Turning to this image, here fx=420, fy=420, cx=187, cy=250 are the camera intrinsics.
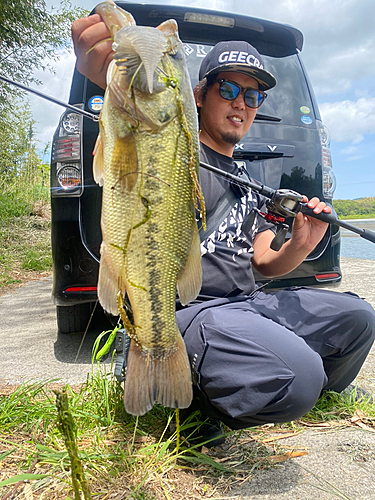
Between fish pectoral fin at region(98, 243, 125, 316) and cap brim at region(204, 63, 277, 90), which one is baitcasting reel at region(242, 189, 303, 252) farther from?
fish pectoral fin at region(98, 243, 125, 316)

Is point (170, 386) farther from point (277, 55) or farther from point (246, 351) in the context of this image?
point (277, 55)

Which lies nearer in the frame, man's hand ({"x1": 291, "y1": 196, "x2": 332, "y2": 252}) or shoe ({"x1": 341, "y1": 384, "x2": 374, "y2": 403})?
man's hand ({"x1": 291, "y1": 196, "x2": 332, "y2": 252})

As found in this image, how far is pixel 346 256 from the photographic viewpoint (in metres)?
11.0

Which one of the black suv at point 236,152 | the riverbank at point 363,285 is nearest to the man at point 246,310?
the riverbank at point 363,285

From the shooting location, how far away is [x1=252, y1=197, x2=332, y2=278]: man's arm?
2422 mm

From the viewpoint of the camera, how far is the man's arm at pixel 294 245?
2422 millimetres

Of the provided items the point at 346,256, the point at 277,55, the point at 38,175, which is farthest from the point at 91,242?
the point at 38,175

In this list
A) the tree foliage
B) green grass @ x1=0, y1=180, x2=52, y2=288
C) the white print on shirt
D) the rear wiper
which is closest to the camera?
the white print on shirt

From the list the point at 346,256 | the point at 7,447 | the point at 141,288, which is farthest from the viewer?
the point at 346,256

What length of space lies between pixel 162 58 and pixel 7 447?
5.93ft

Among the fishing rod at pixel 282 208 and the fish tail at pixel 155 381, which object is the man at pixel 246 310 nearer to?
the fishing rod at pixel 282 208

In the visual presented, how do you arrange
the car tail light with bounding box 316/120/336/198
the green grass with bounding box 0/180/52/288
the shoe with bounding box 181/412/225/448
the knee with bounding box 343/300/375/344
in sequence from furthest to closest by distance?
the green grass with bounding box 0/180/52/288
the car tail light with bounding box 316/120/336/198
the knee with bounding box 343/300/375/344
the shoe with bounding box 181/412/225/448

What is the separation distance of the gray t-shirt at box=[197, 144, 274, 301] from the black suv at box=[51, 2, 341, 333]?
35.5 inches

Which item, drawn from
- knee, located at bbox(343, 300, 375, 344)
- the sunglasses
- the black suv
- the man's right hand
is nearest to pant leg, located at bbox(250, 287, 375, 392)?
knee, located at bbox(343, 300, 375, 344)
